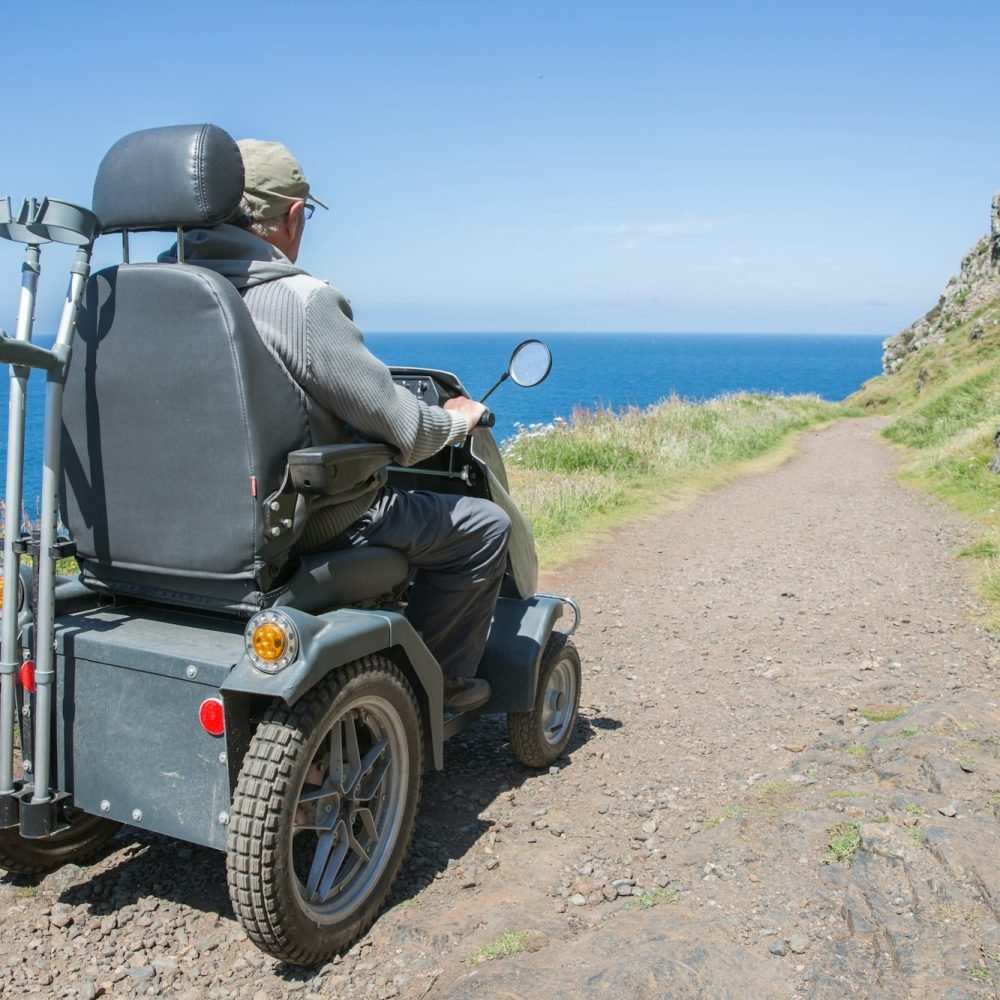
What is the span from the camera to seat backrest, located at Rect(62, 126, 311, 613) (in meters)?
2.69

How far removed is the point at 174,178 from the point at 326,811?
1781 mm

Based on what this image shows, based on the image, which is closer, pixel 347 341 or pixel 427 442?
pixel 347 341

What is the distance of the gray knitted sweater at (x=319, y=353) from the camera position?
2.82m

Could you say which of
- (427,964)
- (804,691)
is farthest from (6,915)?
(804,691)

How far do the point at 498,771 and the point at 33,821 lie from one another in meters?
2.01

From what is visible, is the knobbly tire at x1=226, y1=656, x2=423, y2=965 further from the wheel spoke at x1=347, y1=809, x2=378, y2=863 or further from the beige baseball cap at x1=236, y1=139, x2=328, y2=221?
the beige baseball cap at x1=236, y1=139, x2=328, y2=221

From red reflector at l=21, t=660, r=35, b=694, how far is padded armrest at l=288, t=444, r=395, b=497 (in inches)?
37.9

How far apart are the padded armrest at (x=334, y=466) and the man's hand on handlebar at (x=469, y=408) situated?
43cm

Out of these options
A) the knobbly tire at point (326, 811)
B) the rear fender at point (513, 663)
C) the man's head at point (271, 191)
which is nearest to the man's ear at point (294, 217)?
the man's head at point (271, 191)

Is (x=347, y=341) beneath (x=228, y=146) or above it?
beneath

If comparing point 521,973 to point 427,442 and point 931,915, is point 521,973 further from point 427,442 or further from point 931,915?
point 427,442

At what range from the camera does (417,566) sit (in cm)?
352

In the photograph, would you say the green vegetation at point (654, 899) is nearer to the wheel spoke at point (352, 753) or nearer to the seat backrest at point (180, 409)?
the wheel spoke at point (352, 753)

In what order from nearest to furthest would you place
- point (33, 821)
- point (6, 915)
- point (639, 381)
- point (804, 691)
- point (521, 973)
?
1. point (521, 973)
2. point (33, 821)
3. point (6, 915)
4. point (804, 691)
5. point (639, 381)
